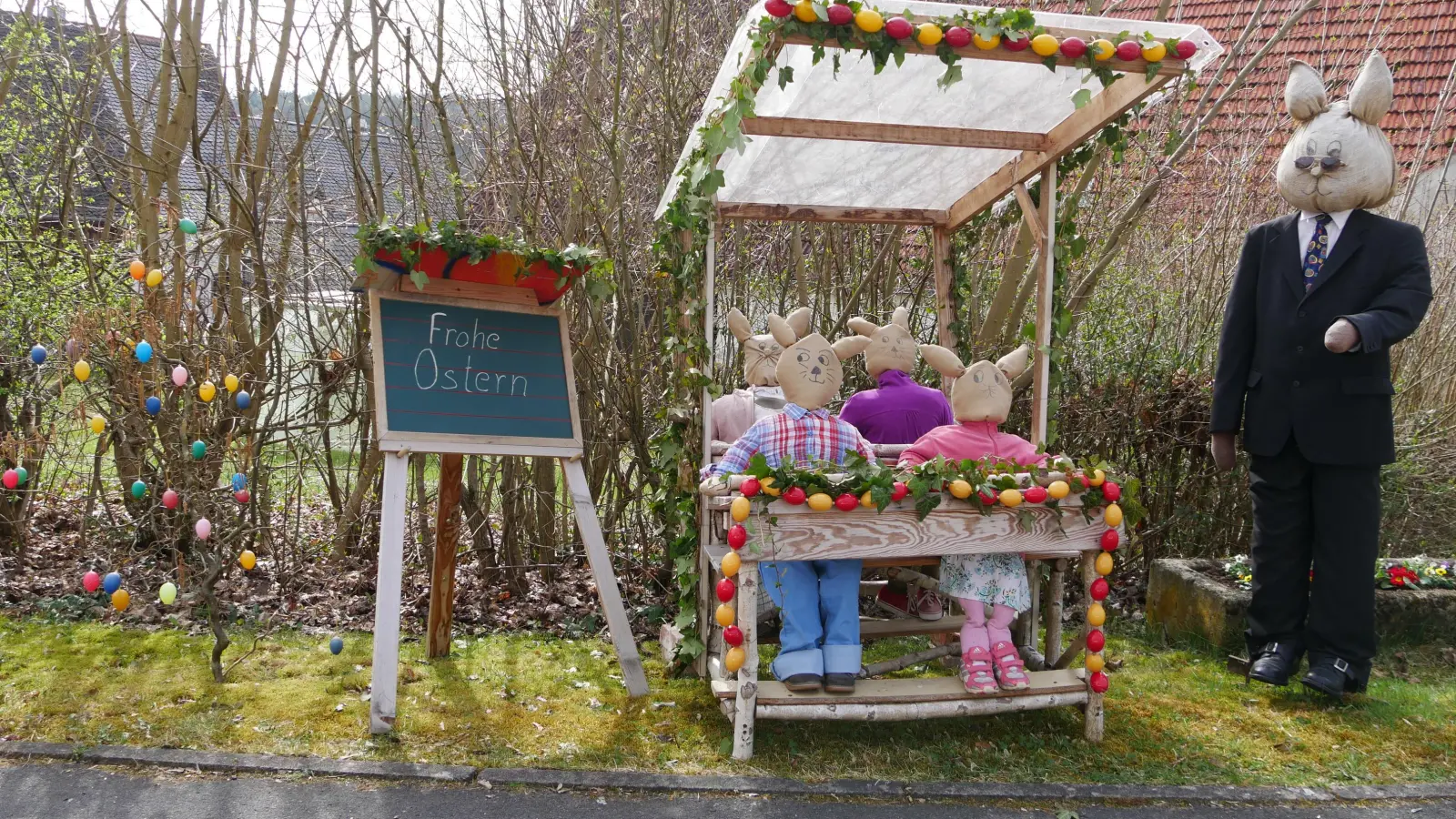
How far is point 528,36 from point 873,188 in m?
2.13

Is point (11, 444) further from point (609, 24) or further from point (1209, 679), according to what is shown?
point (1209, 679)

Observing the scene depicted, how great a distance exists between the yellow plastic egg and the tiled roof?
458 cm

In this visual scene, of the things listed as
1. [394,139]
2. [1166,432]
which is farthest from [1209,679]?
[394,139]

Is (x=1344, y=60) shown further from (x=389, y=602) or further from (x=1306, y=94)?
(x=389, y=602)

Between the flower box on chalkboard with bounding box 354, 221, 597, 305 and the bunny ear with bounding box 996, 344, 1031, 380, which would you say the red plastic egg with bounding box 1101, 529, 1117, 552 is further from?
the flower box on chalkboard with bounding box 354, 221, 597, 305

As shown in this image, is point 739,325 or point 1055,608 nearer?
point 1055,608

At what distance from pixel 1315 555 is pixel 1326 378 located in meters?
0.70

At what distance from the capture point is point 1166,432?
5.80m

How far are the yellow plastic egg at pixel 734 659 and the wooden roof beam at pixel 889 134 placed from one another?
1.92 m

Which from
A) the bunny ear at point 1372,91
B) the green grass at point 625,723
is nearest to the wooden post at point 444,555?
the green grass at point 625,723

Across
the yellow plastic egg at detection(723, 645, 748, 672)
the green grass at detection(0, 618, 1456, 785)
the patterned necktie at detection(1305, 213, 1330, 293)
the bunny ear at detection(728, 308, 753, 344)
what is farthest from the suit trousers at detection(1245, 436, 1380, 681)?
the yellow plastic egg at detection(723, 645, 748, 672)

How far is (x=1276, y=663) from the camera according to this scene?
163 inches

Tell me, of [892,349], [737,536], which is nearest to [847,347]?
[892,349]

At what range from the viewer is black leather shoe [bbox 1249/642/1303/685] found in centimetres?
412
